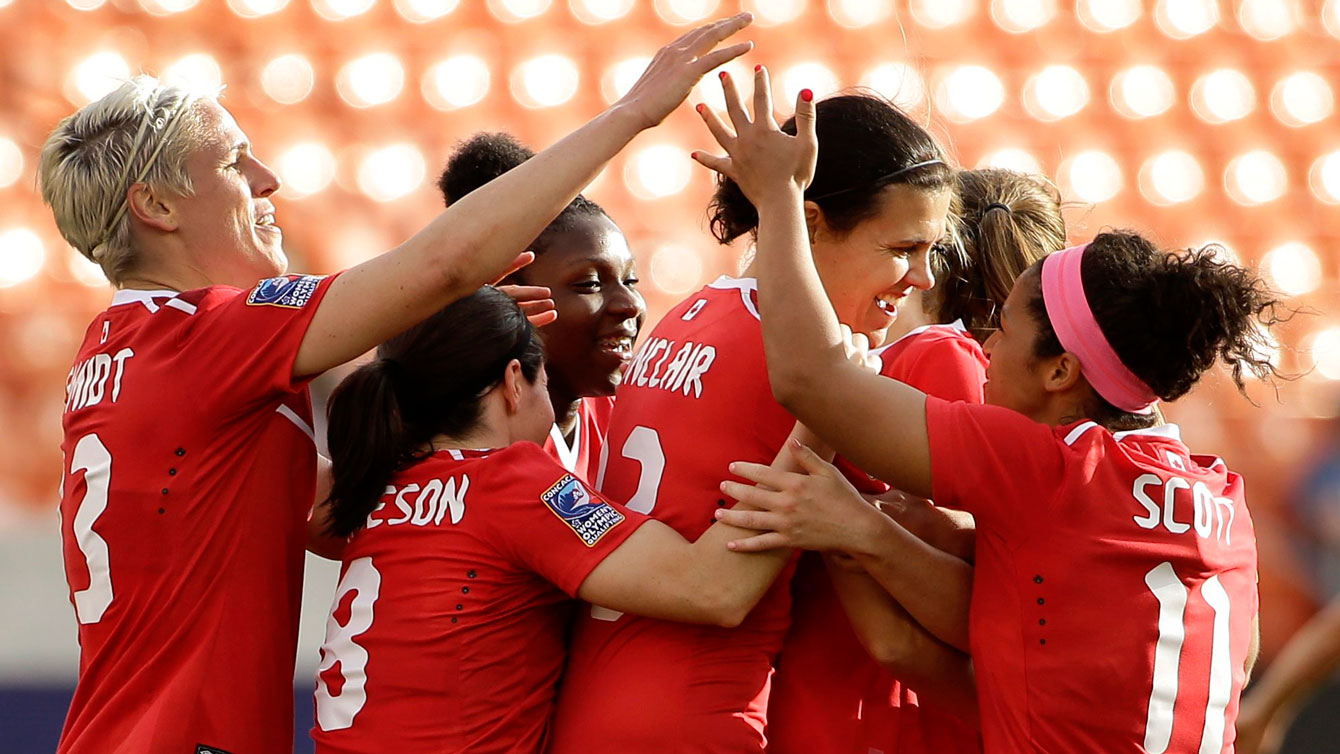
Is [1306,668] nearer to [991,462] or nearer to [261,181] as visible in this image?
[991,462]

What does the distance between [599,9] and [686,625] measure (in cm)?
380

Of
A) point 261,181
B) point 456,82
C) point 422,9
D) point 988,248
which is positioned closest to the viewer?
point 261,181

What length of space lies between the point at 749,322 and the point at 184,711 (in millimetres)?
1033

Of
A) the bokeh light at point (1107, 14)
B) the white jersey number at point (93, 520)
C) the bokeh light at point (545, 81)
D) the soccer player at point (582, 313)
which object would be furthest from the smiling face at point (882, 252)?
the bokeh light at point (1107, 14)

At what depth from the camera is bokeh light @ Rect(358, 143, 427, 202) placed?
5.04 m

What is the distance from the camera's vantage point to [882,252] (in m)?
2.34

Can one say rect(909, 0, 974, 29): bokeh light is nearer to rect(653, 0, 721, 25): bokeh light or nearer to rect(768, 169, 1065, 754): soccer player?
rect(653, 0, 721, 25): bokeh light

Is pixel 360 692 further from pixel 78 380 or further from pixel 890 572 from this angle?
pixel 890 572

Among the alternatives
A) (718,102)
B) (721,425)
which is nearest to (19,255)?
(718,102)

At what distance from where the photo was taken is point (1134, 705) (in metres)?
2.08

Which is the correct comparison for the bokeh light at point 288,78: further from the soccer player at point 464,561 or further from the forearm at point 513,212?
the forearm at point 513,212

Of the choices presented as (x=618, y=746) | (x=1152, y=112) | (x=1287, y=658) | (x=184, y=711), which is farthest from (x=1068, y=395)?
(x=1152, y=112)

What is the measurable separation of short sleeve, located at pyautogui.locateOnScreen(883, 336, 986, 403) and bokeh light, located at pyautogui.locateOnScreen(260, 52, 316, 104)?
3.28m

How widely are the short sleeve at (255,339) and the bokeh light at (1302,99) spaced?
4686 millimetres
